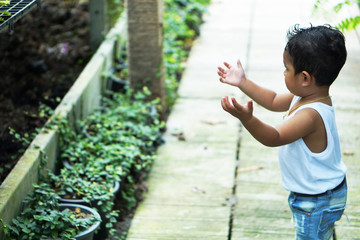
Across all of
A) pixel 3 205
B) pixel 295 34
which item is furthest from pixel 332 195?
pixel 3 205

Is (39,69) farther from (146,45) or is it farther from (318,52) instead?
(318,52)

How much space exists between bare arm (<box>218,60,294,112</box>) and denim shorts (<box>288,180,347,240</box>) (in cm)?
56

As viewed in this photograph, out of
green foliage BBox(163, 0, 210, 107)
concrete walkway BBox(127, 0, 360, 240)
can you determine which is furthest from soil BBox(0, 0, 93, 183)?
concrete walkway BBox(127, 0, 360, 240)

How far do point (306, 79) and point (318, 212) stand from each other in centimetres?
71

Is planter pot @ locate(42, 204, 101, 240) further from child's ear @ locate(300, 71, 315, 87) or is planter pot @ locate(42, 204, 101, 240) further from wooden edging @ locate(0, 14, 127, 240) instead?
child's ear @ locate(300, 71, 315, 87)

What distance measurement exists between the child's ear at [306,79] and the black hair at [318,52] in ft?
0.06

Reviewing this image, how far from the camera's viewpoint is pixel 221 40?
891cm

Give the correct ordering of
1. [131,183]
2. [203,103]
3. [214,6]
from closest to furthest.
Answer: [131,183] < [203,103] < [214,6]

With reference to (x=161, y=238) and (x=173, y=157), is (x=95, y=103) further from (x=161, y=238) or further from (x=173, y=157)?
(x=161, y=238)

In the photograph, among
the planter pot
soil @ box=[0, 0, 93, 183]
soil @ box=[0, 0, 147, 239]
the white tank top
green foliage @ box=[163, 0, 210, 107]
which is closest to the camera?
the white tank top

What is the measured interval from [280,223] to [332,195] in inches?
50.4

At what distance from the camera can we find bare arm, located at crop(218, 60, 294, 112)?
3459 mm

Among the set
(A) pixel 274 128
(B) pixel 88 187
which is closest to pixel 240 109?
(A) pixel 274 128

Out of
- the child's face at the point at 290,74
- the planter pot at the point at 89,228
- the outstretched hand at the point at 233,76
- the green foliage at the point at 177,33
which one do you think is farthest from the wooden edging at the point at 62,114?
the child's face at the point at 290,74
